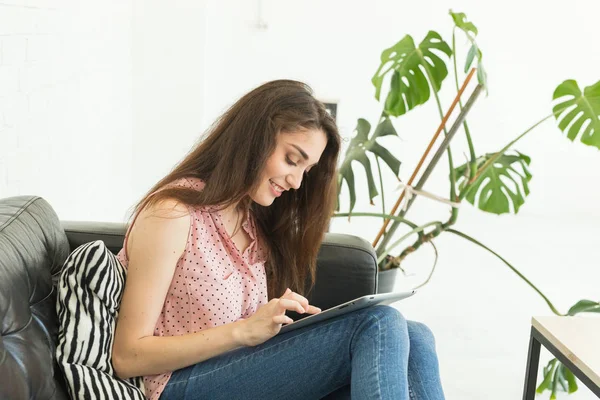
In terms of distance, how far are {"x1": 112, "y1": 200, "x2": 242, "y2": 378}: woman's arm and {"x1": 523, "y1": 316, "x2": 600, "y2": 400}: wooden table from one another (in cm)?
69

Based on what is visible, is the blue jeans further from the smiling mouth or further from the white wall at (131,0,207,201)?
the white wall at (131,0,207,201)

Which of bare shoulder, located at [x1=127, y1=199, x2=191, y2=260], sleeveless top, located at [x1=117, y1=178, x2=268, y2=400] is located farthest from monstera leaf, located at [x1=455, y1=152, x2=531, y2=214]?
bare shoulder, located at [x1=127, y1=199, x2=191, y2=260]

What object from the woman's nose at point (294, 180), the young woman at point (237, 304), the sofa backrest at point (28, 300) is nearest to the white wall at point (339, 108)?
the sofa backrest at point (28, 300)

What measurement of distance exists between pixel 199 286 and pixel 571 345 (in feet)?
2.60

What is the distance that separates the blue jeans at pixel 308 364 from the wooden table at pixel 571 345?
28 cm

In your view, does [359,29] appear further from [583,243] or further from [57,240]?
[57,240]

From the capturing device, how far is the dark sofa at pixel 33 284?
134 cm

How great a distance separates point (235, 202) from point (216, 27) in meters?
3.55

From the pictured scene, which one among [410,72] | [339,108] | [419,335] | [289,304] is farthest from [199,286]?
[339,108]

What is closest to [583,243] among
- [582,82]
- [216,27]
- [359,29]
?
[582,82]

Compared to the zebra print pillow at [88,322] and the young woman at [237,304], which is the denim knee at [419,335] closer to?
the young woman at [237,304]

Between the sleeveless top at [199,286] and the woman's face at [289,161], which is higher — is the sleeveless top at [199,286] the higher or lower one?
the lower one

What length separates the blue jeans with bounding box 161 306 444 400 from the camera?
1.64 m

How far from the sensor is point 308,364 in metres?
1.68
